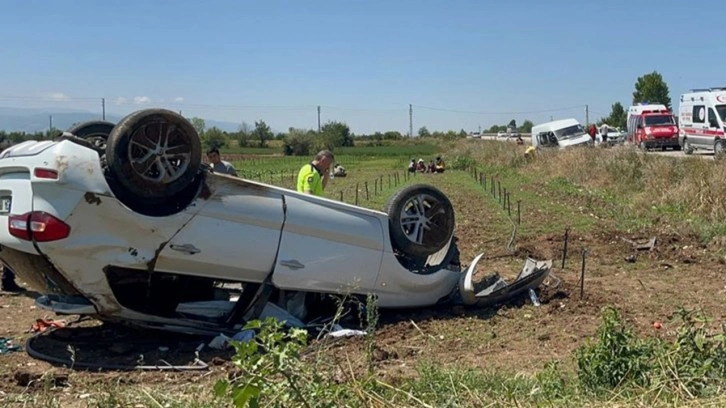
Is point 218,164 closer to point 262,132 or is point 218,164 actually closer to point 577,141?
point 577,141

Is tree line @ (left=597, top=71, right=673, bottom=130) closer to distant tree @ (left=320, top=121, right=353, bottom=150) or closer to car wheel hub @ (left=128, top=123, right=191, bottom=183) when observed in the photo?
distant tree @ (left=320, top=121, right=353, bottom=150)

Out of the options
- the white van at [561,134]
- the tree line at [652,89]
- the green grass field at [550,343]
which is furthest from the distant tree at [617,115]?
the green grass field at [550,343]

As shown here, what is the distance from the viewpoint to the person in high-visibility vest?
852cm

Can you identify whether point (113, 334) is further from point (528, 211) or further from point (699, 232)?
point (528, 211)

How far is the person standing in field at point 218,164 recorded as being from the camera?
30.7ft

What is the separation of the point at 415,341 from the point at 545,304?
1732mm

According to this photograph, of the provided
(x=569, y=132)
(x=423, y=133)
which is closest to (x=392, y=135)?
(x=423, y=133)

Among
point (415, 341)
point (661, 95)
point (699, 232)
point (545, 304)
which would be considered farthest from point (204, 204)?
point (661, 95)

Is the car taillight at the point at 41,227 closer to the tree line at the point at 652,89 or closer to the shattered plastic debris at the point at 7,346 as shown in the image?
the shattered plastic debris at the point at 7,346

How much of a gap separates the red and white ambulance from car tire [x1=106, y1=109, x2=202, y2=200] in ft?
104

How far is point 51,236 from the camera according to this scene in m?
5.41

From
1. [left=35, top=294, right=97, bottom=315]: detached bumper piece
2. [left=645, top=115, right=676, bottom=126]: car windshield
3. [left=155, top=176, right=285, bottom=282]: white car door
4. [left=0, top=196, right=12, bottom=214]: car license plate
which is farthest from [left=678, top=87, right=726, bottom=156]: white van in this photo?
[left=0, top=196, right=12, bottom=214]: car license plate

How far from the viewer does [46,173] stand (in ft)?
17.9

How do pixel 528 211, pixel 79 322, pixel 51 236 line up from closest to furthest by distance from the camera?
pixel 51 236 < pixel 79 322 < pixel 528 211
